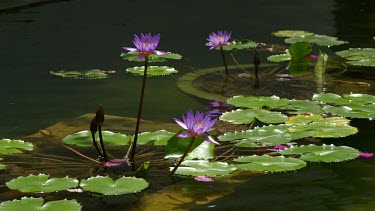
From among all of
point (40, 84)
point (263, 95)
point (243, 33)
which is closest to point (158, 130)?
point (263, 95)

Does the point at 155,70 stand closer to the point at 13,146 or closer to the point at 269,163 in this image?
the point at 13,146

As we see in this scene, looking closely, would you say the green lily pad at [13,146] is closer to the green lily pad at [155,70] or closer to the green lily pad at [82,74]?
the green lily pad at [82,74]

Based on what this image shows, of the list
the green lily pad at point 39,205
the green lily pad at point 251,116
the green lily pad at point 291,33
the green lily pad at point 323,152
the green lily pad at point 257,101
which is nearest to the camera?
the green lily pad at point 39,205

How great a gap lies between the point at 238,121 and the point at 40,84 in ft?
3.68

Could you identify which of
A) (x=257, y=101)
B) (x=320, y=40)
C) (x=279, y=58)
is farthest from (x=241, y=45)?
(x=257, y=101)

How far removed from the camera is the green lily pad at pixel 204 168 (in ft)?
7.55

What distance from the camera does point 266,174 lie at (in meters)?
2.44

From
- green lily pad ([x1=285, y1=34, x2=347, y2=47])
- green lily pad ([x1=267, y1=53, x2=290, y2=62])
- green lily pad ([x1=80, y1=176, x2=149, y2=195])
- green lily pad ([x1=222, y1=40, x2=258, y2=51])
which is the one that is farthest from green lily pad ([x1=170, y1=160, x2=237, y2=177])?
green lily pad ([x1=285, y1=34, x2=347, y2=47])

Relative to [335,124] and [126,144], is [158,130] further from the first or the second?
[335,124]

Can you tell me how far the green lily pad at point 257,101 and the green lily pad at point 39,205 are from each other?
117cm

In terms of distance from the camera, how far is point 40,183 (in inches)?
85.9

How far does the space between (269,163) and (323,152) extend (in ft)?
0.68

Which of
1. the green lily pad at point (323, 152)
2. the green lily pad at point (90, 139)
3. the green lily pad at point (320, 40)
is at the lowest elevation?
the green lily pad at point (323, 152)

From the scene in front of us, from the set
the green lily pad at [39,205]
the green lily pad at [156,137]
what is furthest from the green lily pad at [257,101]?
the green lily pad at [39,205]
